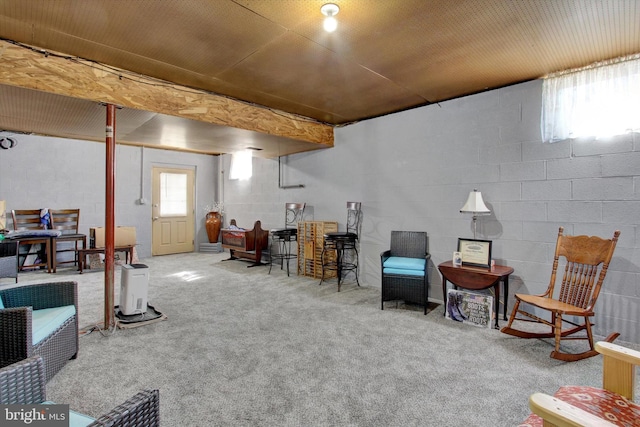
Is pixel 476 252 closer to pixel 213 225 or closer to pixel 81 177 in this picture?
pixel 213 225

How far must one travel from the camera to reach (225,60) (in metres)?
2.83

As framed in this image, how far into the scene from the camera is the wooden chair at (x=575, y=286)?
2.46m

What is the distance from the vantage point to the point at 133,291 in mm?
3150

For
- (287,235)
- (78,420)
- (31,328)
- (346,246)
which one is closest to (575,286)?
(346,246)

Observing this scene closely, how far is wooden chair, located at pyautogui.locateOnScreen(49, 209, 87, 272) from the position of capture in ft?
17.9

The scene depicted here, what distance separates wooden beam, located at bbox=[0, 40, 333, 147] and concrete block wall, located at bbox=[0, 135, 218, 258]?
3.93 metres

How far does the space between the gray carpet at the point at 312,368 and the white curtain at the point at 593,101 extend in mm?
1928

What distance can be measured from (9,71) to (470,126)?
14.0 feet

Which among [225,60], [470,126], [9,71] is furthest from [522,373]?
[9,71]

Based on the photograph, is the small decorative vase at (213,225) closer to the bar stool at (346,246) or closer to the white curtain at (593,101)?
the bar stool at (346,246)

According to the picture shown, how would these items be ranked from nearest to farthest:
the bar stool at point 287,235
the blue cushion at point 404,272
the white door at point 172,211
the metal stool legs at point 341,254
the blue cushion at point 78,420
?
1. the blue cushion at point 78,420
2. the blue cushion at point 404,272
3. the metal stool legs at point 341,254
4. the bar stool at point 287,235
5. the white door at point 172,211

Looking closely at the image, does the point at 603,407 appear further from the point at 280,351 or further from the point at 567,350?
the point at 280,351

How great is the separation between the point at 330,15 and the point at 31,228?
6128 mm

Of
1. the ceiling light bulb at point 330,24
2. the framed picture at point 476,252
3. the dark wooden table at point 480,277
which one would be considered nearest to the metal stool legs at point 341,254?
the dark wooden table at point 480,277
